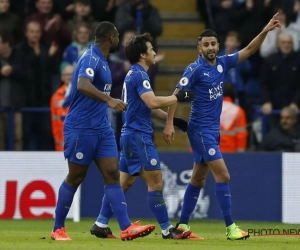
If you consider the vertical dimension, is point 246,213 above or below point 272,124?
below

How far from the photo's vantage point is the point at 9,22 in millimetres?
18297

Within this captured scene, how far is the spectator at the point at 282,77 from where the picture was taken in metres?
17.8

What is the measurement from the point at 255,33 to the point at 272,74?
149 cm

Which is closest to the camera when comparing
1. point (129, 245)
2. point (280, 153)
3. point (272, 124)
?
point (129, 245)

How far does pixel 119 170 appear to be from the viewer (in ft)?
41.4

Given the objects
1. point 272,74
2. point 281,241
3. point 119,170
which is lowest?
point 281,241

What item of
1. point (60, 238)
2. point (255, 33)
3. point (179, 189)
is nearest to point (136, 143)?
point (60, 238)

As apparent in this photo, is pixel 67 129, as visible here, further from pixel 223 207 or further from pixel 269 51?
pixel 269 51

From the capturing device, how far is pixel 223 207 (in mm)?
12438

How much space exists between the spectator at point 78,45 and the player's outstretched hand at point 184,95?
616 centimetres

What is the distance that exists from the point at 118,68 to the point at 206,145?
17.8 feet

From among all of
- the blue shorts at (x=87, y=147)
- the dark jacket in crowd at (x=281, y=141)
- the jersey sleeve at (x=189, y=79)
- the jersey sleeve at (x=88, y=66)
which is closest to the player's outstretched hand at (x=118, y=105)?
the jersey sleeve at (x=88, y=66)

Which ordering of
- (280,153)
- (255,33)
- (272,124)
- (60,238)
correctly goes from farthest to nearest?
(255,33) → (272,124) → (280,153) → (60,238)

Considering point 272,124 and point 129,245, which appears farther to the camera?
point 272,124
